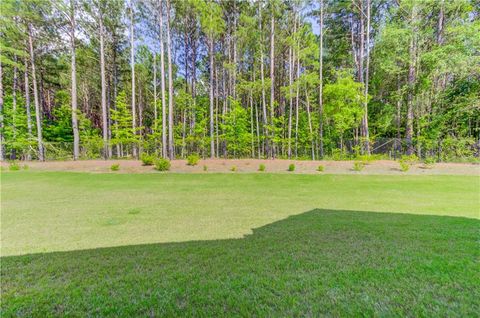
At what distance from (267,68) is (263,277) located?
21.4 meters

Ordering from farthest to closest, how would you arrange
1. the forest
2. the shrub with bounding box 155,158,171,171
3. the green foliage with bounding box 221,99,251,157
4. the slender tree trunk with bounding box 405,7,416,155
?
the green foliage with bounding box 221,99,251,157 → the slender tree trunk with bounding box 405,7,416,155 → the forest → the shrub with bounding box 155,158,171,171

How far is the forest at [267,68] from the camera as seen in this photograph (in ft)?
42.3

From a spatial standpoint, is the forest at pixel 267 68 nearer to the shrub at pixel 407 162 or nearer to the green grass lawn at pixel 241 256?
the shrub at pixel 407 162

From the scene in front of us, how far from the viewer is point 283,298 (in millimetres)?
1910

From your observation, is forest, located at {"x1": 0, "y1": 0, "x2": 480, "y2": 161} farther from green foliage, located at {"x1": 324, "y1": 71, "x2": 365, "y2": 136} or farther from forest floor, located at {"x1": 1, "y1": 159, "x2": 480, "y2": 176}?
forest floor, located at {"x1": 1, "y1": 159, "x2": 480, "y2": 176}

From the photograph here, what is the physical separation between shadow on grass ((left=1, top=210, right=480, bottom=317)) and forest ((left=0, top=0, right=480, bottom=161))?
1146cm

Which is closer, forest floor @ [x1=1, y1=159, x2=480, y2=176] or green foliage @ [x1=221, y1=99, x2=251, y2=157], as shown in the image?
forest floor @ [x1=1, y1=159, x2=480, y2=176]

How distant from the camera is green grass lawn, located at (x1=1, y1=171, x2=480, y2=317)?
1867mm

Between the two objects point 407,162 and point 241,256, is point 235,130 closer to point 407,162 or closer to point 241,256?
point 407,162

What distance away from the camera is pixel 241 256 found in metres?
2.74

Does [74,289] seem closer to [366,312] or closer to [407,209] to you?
[366,312]

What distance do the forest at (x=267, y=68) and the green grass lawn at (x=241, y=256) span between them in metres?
9.26

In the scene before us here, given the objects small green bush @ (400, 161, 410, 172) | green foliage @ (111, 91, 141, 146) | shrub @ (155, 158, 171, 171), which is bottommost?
small green bush @ (400, 161, 410, 172)

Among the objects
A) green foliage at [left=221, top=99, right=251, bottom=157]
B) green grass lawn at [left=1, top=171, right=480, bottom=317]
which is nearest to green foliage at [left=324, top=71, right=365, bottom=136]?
green foliage at [left=221, top=99, right=251, bottom=157]
